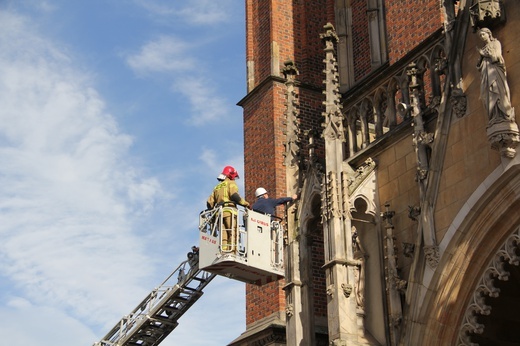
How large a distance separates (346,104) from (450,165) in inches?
127

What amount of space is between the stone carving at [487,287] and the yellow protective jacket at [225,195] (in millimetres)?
4557

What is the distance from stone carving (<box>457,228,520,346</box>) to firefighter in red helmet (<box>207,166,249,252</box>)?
169 inches

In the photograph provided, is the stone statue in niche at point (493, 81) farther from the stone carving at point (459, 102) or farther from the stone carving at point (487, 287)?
the stone carving at point (487, 287)

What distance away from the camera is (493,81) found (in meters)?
12.3

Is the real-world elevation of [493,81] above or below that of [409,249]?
above

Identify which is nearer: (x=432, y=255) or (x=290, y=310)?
(x=432, y=255)

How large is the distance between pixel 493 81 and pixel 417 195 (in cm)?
203

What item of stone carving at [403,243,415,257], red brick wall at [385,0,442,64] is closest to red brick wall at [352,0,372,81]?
red brick wall at [385,0,442,64]

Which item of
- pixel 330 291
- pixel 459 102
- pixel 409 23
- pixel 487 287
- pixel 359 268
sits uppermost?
pixel 409 23

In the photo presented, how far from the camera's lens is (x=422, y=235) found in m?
13.0

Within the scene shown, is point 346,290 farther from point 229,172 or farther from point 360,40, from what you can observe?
point 360,40

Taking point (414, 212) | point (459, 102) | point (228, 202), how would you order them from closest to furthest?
point (459, 102)
point (414, 212)
point (228, 202)

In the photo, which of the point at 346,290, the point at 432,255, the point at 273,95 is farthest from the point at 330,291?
the point at 273,95

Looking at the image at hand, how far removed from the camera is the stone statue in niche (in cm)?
1212
